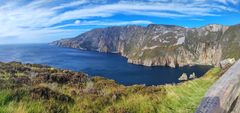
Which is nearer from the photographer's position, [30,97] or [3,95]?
[3,95]

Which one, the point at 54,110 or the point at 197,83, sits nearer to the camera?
the point at 54,110

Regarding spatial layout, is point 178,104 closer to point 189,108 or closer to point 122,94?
point 189,108

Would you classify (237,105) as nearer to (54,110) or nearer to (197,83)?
(54,110)

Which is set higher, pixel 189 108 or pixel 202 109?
pixel 202 109

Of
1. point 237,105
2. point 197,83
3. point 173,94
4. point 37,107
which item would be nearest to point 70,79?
point 197,83

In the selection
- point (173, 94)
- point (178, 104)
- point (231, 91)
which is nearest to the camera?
point (231, 91)

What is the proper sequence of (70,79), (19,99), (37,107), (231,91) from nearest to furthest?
(231,91), (37,107), (19,99), (70,79)

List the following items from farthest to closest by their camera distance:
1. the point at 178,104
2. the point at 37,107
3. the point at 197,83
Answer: the point at 197,83 → the point at 178,104 → the point at 37,107

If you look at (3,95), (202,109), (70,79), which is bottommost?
(70,79)

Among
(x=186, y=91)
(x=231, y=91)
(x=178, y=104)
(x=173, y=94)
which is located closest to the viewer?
(x=231, y=91)
